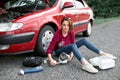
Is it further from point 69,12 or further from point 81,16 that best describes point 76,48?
point 81,16

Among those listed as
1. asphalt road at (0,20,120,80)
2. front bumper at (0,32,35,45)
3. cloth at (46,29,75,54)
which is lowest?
asphalt road at (0,20,120,80)

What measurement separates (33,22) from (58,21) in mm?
967

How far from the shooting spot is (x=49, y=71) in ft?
18.7

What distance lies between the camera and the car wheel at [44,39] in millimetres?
6504

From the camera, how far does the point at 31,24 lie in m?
6.24

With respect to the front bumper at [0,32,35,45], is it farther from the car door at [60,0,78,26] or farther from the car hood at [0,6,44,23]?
the car door at [60,0,78,26]

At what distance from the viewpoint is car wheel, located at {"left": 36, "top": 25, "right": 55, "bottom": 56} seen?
21.3 ft

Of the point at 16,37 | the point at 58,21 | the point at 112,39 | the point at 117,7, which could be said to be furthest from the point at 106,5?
the point at 16,37

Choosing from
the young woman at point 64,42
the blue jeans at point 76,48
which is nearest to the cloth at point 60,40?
the young woman at point 64,42

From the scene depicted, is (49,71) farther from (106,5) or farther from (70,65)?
(106,5)

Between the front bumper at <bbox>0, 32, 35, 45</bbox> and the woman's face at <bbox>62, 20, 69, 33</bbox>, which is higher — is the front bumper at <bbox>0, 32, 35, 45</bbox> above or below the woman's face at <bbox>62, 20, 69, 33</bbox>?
below

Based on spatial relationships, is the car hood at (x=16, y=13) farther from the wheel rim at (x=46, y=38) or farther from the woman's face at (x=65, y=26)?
the woman's face at (x=65, y=26)

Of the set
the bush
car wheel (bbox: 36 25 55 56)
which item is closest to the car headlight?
car wheel (bbox: 36 25 55 56)

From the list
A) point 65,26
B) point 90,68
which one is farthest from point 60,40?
point 90,68
